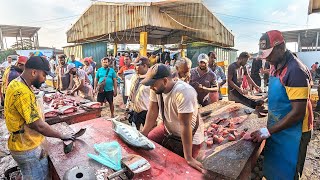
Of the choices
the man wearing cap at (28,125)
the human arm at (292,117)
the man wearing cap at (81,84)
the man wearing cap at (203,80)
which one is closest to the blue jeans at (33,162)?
the man wearing cap at (28,125)

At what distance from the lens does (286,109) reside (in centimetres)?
232

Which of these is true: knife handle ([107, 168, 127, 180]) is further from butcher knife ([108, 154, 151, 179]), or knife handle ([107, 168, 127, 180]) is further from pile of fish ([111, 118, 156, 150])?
pile of fish ([111, 118, 156, 150])

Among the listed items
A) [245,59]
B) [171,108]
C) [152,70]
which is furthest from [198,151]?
[245,59]

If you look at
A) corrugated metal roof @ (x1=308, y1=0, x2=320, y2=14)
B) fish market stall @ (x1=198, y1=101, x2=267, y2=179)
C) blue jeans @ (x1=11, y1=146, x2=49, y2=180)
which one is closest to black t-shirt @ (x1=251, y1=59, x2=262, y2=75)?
corrugated metal roof @ (x1=308, y1=0, x2=320, y2=14)

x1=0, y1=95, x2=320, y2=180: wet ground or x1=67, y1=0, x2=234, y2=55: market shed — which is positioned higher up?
x1=67, y1=0, x2=234, y2=55: market shed

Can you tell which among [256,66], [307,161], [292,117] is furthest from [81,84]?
[256,66]

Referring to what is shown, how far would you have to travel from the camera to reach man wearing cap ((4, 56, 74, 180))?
211 centimetres

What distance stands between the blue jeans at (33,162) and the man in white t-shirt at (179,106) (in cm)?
136

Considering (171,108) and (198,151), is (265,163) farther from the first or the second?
(171,108)

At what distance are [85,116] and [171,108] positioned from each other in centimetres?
221

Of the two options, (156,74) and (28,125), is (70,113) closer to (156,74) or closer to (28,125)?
(28,125)

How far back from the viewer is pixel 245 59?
4.84 meters

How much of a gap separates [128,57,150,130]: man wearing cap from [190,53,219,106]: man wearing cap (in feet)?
4.45

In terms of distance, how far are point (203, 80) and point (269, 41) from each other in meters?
2.58
